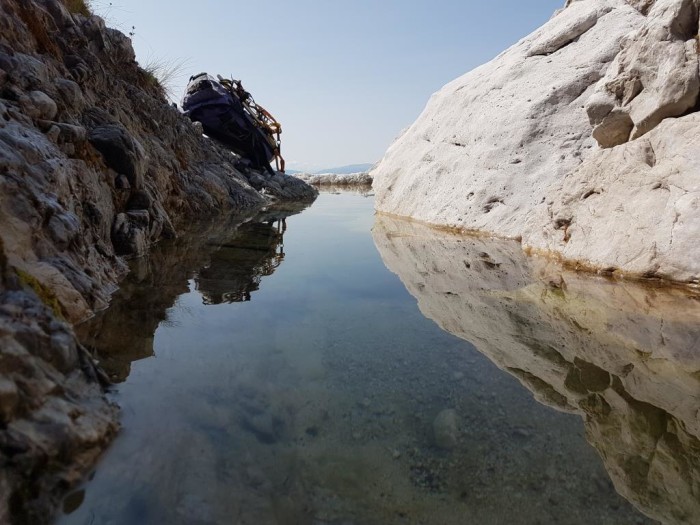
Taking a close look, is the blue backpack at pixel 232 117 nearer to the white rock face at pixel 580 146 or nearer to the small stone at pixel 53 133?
the white rock face at pixel 580 146

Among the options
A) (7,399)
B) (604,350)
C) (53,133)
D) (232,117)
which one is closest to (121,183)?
(53,133)

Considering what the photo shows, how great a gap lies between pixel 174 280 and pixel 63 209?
1613mm

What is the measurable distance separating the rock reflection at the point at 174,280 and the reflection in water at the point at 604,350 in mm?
2205

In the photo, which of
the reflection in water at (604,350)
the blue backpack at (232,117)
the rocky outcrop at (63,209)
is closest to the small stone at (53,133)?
the rocky outcrop at (63,209)

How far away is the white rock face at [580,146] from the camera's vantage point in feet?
18.7

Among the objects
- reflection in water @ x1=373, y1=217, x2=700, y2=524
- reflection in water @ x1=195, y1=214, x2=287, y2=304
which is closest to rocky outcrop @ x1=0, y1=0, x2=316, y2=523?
reflection in water @ x1=195, y1=214, x2=287, y2=304

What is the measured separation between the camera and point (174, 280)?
17.4 ft

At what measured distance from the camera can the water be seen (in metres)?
1.94

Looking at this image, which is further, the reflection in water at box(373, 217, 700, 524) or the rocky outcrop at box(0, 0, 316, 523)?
the reflection in water at box(373, 217, 700, 524)

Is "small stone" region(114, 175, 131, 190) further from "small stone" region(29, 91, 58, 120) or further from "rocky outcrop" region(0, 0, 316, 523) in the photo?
"small stone" region(29, 91, 58, 120)

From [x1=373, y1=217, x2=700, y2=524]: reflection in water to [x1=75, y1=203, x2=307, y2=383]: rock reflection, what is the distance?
220 cm

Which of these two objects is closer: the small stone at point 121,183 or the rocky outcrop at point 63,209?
the rocky outcrop at point 63,209

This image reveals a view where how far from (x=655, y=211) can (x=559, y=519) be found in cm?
505

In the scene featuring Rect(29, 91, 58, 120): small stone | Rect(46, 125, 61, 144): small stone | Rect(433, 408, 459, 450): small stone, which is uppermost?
Rect(29, 91, 58, 120): small stone
